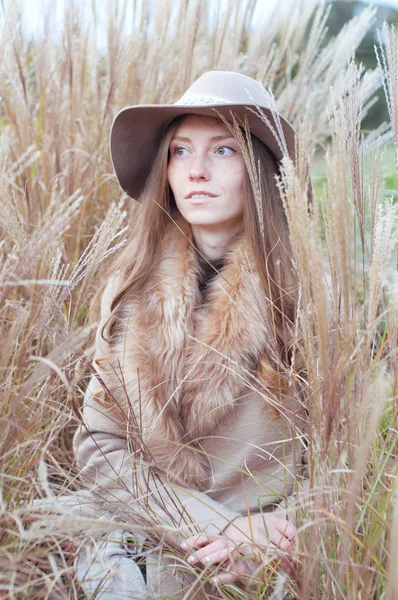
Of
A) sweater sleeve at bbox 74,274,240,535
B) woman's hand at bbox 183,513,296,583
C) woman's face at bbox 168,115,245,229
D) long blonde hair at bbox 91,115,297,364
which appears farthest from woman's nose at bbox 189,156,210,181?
woman's hand at bbox 183,513,296,583

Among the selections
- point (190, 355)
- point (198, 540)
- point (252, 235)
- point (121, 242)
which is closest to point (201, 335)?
point (190, 355)

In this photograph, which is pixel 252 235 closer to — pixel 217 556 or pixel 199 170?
pixel 199 170

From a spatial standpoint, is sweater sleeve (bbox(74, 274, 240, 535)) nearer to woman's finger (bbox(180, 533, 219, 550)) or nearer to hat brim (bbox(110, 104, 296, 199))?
woman's finger (bbox(180, 533, 219, 550))

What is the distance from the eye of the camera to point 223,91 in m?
1.77

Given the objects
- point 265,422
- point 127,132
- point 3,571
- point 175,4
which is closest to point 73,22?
point 175,4

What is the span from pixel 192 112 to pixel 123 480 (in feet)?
3.16

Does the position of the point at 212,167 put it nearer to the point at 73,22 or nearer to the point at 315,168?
the point at 73,22

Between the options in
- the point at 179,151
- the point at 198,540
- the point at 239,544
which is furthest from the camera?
the point at 179,151

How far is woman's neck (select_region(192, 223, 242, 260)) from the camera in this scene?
1.86 meters

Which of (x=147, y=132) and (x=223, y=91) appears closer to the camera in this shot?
(x=223, y=91)

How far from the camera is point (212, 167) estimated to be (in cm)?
176

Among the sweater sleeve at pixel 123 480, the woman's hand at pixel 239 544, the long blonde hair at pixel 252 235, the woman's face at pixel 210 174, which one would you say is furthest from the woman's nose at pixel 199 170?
the woman's hand at pixel 239 544

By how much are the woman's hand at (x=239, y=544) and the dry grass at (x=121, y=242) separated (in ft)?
0.31

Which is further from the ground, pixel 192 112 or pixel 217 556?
pixel 192 112
